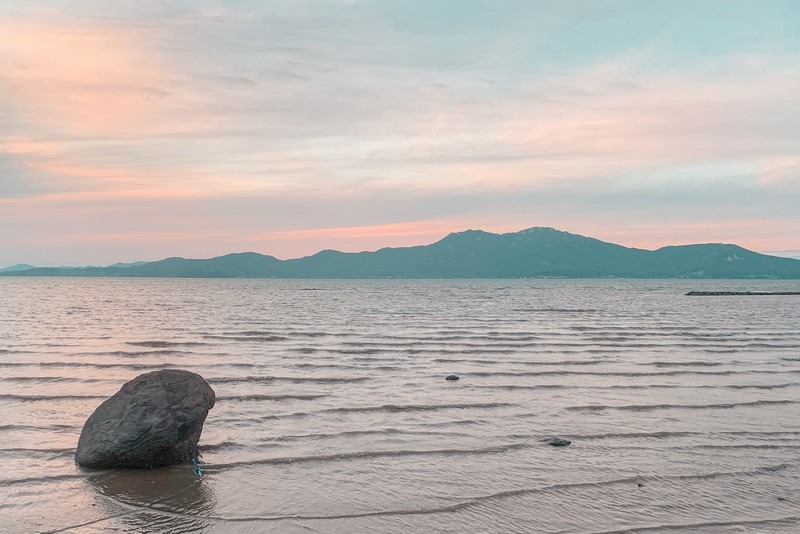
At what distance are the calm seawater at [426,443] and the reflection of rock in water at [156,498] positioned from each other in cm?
4

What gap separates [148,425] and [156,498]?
5.84ft

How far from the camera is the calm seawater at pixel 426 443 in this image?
29.8ft

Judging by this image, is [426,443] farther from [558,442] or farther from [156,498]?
Answer: [156,498]

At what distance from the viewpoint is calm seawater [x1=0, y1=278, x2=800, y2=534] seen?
29.8 feet

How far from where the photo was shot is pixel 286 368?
23359 millimetres

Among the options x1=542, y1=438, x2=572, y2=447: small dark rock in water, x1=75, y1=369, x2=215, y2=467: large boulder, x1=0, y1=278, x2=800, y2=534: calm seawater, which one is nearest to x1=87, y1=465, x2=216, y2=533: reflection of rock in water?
x1=0, y1=278, x2=800, y2=534: calm seawater

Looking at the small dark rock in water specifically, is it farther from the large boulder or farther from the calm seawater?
the large boulder

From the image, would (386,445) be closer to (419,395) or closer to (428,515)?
(428,515)

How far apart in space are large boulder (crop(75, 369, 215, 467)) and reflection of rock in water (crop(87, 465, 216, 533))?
251mm

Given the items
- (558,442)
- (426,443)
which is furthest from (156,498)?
(558,442)

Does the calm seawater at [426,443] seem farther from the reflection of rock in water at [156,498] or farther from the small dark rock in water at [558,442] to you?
the small dark rock in water at [558,442]

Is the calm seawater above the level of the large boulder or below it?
below

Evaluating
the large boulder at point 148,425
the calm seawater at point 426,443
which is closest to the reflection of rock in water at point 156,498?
the calm seawater at point 426,443

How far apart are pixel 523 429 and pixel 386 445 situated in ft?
10.2
